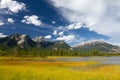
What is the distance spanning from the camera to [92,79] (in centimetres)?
2256

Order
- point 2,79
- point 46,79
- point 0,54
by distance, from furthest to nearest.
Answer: point 0,54, point 46,79, point 2,79

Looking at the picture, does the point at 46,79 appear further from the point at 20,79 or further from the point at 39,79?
the point at 20,79

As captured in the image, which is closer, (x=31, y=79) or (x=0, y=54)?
(x=31, y=79)

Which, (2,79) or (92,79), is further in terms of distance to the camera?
(92,79)

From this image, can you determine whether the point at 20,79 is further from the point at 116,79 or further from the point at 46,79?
the point at 116,79

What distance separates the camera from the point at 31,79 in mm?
21594

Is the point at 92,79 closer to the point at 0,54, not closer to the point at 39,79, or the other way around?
the point at 39,79

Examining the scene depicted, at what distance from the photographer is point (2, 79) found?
20.7 meters

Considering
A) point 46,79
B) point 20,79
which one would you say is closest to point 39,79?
point 46,79

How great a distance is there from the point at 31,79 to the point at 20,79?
1.12 meters

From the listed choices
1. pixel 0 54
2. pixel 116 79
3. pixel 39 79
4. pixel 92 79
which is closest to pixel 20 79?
pixel 39 79

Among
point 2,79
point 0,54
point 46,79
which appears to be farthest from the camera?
point 0,54

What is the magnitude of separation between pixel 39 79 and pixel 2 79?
3951 mm

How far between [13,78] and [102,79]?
9196 mm
